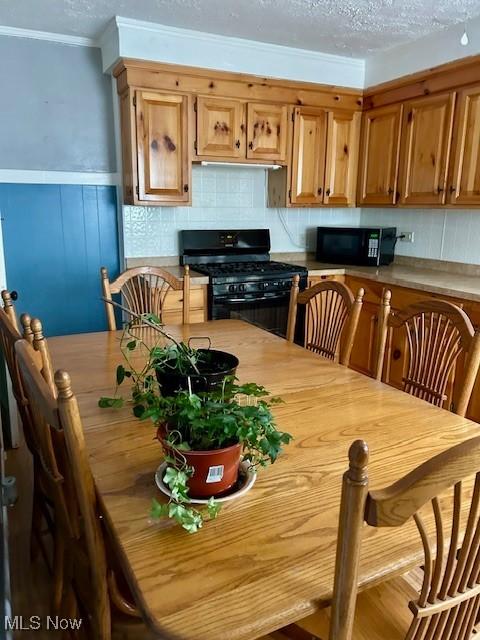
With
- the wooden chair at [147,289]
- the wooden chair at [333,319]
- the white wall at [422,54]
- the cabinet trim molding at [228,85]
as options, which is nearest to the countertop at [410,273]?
the wooden chair at [147,289]

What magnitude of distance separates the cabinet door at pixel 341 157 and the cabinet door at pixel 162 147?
3.75 ft

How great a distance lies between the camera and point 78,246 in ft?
11.2

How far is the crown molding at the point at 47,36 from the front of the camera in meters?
3.01

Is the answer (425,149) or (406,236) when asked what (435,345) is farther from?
(406,236)

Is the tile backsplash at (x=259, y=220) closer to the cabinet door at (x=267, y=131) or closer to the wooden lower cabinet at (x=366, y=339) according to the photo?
the cabinet door at (x=267, y=131)

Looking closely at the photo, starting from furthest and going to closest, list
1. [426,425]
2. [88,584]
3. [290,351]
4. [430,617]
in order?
[290,351], [426,425], [88,584], [430,617]

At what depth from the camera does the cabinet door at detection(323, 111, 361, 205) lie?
12.1 feet

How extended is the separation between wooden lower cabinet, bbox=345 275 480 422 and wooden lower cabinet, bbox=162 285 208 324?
3.66 ft

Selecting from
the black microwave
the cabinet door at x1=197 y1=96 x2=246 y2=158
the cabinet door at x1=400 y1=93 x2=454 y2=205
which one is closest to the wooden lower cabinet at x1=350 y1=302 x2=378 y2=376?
the black microwave

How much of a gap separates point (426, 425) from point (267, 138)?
2682mm

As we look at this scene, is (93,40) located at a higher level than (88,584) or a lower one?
higher

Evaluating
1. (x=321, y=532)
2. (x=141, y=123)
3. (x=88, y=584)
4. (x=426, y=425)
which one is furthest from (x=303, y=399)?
(x=141, y=123)

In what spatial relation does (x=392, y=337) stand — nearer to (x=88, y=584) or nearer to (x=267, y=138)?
(x=267, y=138)

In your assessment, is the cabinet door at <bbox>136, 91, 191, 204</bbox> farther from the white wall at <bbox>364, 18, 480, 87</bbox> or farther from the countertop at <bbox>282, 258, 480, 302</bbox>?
the white wall at <bbox>364, 18, 480, 87</bbox>
